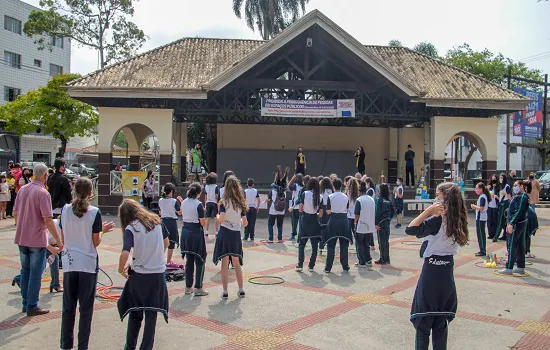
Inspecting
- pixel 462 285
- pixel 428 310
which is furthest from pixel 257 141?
pixel 428 310

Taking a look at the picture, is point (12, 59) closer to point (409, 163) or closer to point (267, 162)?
point (267, 162)

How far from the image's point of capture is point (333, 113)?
20297 mm

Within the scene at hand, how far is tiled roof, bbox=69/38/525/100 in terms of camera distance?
19.8 meters

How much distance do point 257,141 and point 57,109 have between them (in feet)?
45.4

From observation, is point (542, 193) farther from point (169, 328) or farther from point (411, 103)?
point (169, 328)

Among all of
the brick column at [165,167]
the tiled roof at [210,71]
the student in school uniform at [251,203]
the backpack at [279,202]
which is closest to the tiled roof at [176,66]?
the tiled roof at [210,71]

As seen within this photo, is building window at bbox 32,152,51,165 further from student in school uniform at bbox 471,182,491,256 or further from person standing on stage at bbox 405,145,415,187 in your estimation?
student in school uniform at bbox 471,182,491,256

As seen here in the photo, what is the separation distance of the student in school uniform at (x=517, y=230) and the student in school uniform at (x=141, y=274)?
22.9 feet

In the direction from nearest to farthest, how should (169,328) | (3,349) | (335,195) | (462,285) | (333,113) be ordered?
(3,349) < (169,328) < (462,285) < (335,195) < (333,113)

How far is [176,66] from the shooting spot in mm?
21531

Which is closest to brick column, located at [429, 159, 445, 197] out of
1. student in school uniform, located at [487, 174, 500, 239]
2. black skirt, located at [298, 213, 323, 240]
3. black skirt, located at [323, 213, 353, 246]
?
student in school uniform, located at [487, 174, 500, 239]

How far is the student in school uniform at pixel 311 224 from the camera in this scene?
956 centimetres

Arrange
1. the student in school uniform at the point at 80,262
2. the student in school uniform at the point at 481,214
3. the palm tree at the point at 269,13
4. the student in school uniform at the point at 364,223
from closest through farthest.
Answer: the student in school uniform at the point at 80,262, the student in school uniform at the point at 364,223, the student in school uniform at the point at 481,214, the palm tree at the point at 269,13

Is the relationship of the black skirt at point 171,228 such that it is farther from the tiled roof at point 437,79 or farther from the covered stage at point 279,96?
the tiled roof at point 437,79
